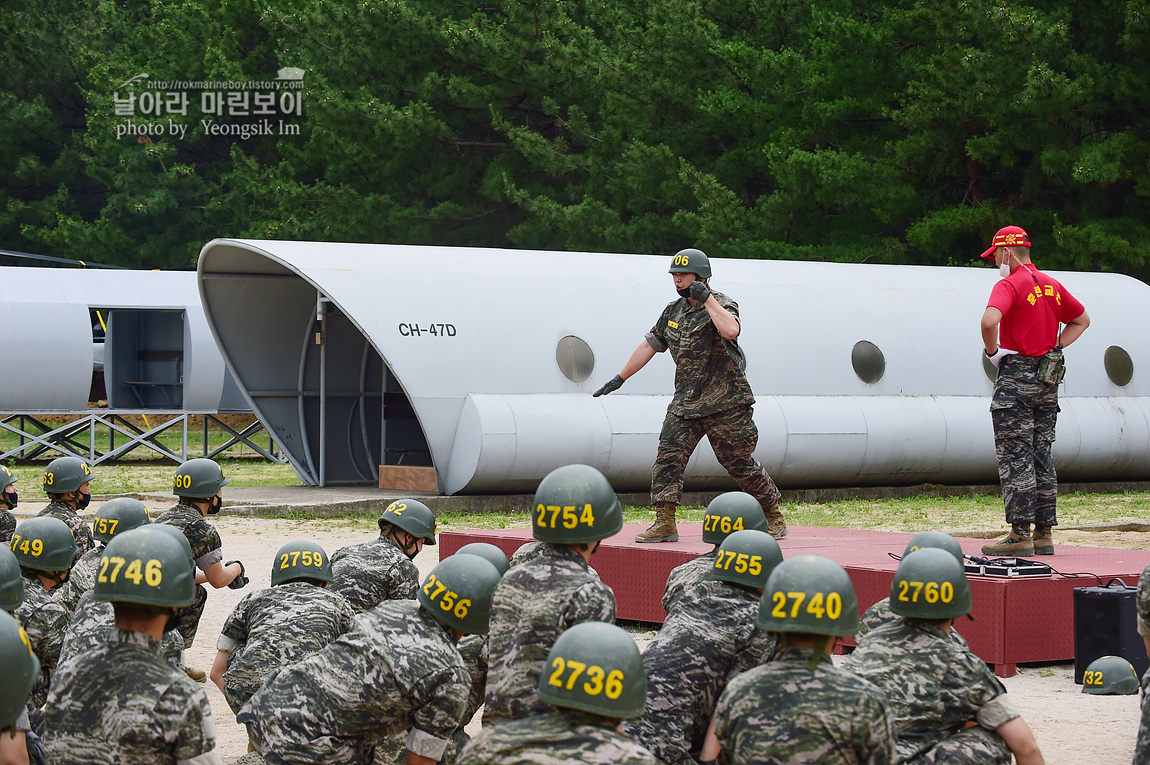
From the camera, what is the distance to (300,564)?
669 cm

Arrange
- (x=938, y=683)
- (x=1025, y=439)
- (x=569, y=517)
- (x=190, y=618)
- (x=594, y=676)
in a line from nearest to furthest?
(x=594, y=676)
(x=938, y=683)
(x=569, y=517)
(x=190, y=618)
(x=1025, y=439)

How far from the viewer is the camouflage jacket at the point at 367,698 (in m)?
5.07

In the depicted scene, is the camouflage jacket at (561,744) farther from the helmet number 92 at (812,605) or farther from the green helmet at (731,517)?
the green helmet at (731,517)

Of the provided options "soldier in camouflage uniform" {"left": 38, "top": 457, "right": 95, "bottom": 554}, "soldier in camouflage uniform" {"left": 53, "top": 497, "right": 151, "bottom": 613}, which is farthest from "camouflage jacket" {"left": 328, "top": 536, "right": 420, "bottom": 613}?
"soldier in camouflage uniform" {"left": 38, "top": 457, "right": 95, "bottom": 554}

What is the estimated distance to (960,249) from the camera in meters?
29.7

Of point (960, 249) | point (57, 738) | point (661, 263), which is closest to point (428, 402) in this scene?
point (661, 263)

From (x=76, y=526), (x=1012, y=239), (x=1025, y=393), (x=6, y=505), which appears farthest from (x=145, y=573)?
(x=1012, y=239)

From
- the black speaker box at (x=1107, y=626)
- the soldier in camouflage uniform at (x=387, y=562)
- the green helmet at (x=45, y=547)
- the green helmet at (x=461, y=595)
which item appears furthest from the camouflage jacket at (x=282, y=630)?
the black speaker box at (x=1107, y=626)

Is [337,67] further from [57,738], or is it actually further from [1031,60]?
[57,738]

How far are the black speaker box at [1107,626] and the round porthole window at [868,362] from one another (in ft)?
37.0

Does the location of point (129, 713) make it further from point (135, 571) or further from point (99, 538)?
point (99, 538)

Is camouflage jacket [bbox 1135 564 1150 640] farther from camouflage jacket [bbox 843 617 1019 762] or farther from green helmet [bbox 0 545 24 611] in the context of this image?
green helmet [bbox 0 545 24 611]

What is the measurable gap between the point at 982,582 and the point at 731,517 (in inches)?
89.2

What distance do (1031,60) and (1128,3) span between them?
190cm
